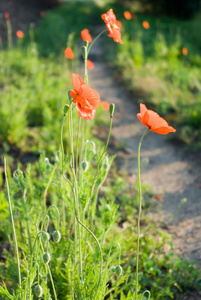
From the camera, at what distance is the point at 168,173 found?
3.37 metres

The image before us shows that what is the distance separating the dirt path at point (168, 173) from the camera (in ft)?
8.22

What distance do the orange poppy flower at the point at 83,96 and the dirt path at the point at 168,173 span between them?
130cm

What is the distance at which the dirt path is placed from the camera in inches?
98.6

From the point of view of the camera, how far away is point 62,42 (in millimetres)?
Answer: 7230

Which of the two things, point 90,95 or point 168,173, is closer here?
point 90,95

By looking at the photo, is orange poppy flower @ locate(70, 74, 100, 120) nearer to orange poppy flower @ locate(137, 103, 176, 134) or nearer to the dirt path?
orange poppy flower @ locate(137, 103, 176, 134)

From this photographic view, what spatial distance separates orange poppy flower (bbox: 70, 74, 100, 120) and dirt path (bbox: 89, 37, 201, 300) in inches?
51.2

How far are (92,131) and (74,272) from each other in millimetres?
2496

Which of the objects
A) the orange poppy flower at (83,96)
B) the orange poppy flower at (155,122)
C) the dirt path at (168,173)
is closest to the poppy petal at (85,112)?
the orange poppy flower at (83,96)

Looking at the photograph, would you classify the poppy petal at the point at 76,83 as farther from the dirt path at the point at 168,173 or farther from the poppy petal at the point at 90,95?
the dirt path at the point at 168,173

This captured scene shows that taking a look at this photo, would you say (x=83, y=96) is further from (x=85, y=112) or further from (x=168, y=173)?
(x=168, y=173)

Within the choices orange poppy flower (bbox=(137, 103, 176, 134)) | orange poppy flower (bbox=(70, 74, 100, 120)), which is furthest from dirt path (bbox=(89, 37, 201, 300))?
orange poppy flower (bbox=(70, 74, 100, 120))

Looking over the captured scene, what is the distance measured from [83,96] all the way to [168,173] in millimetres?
2275

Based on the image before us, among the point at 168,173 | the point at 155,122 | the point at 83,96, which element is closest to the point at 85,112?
the point at 83,96
